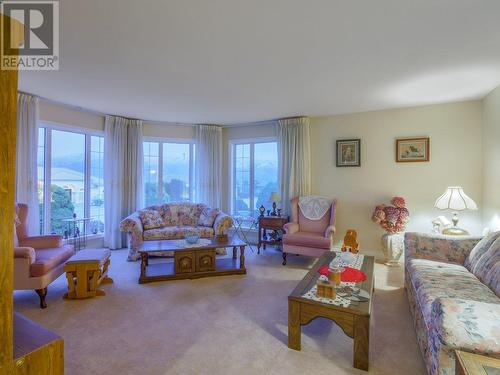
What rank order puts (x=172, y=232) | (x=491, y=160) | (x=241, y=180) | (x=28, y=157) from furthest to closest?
(x=241, y=180) < (x=172, y=232) < (x=28, y=157) < (x=491, y=160)

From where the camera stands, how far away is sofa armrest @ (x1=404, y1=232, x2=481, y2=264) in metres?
2.74

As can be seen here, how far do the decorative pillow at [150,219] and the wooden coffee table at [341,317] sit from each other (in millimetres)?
3209

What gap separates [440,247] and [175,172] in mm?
4886

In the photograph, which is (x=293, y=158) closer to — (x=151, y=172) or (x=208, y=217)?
(x=208, y=217)

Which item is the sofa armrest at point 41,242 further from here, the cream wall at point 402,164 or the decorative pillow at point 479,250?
the decorative pillow at point 479,250

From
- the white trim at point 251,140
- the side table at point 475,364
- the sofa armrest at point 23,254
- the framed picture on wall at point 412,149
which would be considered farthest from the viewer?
the white trim at point 251,140

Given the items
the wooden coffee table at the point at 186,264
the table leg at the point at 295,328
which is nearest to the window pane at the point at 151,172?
the wooden coffee table at the point at 186,264

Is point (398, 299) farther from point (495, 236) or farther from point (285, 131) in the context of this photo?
point (285, 131)

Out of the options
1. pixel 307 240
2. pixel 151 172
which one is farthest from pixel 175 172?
pixel 307 240

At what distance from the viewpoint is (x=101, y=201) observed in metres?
5.02

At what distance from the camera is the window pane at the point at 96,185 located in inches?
193

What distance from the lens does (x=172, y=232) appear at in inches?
175

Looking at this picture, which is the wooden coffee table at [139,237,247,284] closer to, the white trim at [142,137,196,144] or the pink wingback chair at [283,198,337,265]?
the pink wingback chair at [283,198,337,265]

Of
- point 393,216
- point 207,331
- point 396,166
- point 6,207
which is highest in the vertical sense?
point 396,166
